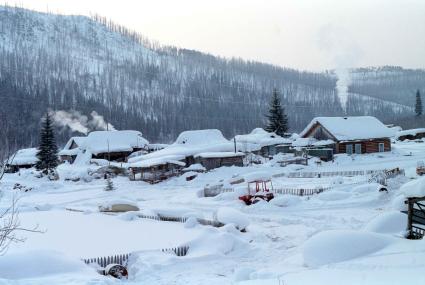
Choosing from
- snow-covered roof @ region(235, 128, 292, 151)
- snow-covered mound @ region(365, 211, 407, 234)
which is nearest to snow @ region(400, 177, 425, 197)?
snow-covered mound @ region(365, 211, 407, 234)

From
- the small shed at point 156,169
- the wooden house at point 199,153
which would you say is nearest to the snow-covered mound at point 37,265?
the small shed at point 156,169

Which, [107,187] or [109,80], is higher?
[109,80]

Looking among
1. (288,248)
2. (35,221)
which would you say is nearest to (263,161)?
(35,221)

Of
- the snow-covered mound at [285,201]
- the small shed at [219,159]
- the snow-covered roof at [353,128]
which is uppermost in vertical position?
the snow-covered roof at [353,128]

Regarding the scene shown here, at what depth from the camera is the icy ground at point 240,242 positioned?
13344 millimetres

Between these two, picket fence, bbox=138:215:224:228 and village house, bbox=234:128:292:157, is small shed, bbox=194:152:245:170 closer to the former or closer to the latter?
village house, bbox=234:128:292:157

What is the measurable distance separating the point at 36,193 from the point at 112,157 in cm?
2582

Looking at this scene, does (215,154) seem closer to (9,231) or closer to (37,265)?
(37,265)

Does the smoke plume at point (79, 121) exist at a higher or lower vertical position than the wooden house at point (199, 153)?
higher

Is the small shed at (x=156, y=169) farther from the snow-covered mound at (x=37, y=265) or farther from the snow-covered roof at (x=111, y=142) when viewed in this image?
the snow-covered mound at (x=37, y=265)

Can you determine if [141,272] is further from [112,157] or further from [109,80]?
[109,80]

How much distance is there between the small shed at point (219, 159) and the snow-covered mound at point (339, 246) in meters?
33.5

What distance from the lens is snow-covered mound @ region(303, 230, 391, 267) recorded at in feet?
47.0

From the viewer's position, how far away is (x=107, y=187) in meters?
40.9
